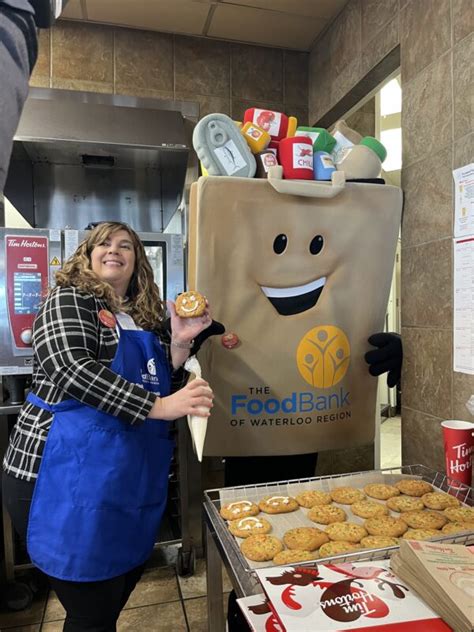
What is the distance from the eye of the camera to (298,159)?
3.95 ft

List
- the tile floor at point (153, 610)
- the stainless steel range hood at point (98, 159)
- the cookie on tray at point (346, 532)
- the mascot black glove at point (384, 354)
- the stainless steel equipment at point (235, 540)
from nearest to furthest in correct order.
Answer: the stainless steel equipment at point (235, 540), the cookie on tray at point (346, 532), the mascot black glove at point (384, 354), the tile floor at point (153, 610), the stainless steel range hood at point (98, 159)

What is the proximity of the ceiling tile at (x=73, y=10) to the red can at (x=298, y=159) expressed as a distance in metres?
1.36

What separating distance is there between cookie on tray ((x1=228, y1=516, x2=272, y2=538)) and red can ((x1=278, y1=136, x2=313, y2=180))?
0.85m

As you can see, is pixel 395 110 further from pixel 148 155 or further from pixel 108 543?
pixel 108 543

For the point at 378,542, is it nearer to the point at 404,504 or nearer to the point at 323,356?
the point at 404,504

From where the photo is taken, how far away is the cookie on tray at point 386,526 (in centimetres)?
90

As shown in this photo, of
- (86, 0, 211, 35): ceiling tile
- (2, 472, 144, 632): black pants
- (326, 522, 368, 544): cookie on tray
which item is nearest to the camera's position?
(326, 522, 368, 544): cookie on tray

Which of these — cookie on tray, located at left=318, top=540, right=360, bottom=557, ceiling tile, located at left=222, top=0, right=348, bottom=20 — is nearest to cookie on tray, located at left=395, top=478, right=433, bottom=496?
cookie on tray, located at left=318, top=540, right=360, bottom=557

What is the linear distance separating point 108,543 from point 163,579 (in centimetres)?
104

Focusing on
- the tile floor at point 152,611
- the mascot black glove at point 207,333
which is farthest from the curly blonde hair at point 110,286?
the tile floor at point 152,611

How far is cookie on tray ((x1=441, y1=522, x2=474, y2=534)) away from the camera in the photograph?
881mm

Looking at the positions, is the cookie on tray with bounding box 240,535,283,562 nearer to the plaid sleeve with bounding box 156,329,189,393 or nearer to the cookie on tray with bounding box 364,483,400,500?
the cookie on tray with bounding box 364,483,400,500

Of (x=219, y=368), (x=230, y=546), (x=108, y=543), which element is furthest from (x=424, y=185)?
(x=108, y=543)

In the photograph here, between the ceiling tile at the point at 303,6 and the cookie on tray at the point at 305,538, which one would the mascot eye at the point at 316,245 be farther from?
the ceiling tile at the point at 303,6
